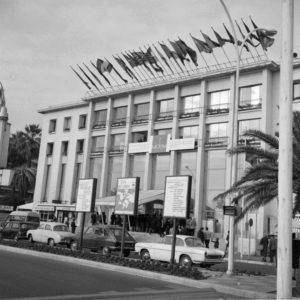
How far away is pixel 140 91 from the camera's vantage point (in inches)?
1909

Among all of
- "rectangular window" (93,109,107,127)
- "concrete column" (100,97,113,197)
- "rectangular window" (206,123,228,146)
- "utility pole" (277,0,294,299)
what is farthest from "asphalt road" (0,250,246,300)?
"rectangular window" (93,109,107,127)

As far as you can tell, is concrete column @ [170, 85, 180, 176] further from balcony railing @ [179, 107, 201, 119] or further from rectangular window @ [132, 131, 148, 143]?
rectangular window @ [132, 131, 148, 143]

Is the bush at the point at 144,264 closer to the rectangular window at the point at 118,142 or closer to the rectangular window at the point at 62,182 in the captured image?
the rectangular window at the point at 118,142

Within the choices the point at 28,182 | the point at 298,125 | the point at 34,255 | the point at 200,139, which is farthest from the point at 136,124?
the point at 298,125

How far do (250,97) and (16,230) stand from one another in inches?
882

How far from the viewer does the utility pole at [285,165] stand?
32.3 feet

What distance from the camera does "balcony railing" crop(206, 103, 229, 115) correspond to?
41719mm

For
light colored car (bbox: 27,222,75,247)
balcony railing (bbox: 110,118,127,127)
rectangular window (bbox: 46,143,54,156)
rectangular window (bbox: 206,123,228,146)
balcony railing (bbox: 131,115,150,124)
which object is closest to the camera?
light colored car (bbox: 27,222,75,247)

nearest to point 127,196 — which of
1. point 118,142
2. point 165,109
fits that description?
point 165,109

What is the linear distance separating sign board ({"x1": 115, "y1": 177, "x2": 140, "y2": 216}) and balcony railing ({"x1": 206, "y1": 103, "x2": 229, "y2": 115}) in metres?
21.2

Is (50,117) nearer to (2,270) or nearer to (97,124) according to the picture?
(97,124)

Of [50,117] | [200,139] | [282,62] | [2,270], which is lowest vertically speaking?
[2,270]

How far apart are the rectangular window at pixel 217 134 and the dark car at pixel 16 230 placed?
17.7m

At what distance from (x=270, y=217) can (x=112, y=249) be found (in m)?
17.7
